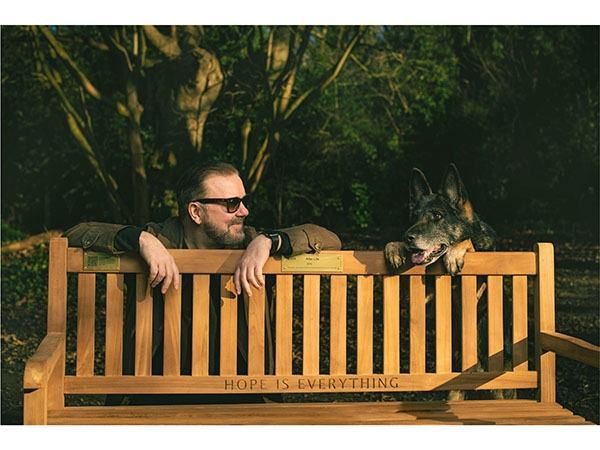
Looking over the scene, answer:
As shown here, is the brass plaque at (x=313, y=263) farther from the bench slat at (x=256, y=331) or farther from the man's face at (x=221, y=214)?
the man's face at (x=221, y=214)

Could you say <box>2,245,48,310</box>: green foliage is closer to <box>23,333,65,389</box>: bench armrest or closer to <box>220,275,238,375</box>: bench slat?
<box>23,333,65,389</box>: bench armrest

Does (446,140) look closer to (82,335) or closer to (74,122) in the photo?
(74,122)

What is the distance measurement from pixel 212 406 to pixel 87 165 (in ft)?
16.8

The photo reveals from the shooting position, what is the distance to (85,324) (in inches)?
112

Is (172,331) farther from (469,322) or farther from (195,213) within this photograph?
(469,322)

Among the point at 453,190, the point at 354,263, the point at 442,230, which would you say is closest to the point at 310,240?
the point at 354,263

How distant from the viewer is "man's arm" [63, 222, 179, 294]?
2.71 metres

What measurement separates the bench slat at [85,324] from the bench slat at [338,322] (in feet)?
3.75

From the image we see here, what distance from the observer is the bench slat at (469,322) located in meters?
2.97

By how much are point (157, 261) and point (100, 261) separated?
32cm

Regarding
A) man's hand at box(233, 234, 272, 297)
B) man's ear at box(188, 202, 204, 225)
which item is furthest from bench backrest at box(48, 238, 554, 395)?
man's ear at box(188, 202, 204, 225)

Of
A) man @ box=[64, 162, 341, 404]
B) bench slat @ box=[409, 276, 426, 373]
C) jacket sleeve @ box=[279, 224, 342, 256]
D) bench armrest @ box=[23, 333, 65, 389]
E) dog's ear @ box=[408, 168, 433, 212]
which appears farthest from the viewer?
dog's ear @ box=[408, 168, 433, 212]

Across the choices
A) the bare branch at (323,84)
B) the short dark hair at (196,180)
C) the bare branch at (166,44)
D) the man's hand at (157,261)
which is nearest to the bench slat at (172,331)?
the man's hand at (157,261)

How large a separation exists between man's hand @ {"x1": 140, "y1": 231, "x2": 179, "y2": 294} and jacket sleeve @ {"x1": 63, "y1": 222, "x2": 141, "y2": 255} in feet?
0.45
